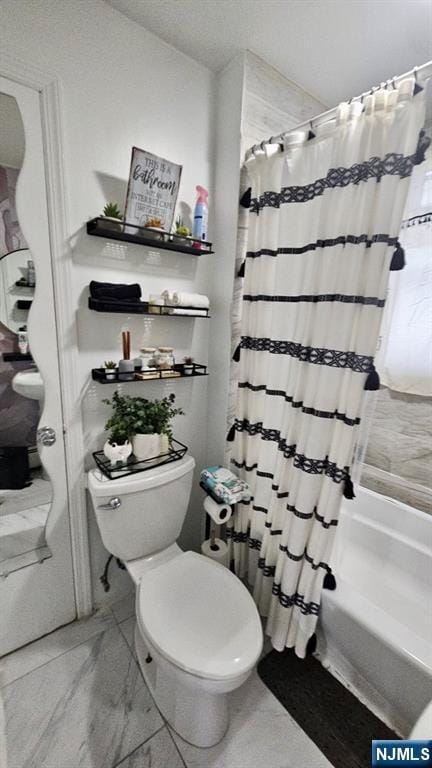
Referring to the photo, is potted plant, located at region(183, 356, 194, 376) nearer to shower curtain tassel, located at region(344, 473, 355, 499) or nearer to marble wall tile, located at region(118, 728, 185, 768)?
shower curtain tassel, located at region(344, 473, 355, 499)

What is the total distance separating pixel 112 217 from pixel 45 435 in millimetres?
865

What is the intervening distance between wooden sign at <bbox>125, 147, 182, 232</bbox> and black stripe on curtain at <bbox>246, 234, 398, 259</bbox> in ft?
1.31

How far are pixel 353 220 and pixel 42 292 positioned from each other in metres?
1.08

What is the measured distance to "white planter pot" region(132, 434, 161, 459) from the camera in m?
1.27

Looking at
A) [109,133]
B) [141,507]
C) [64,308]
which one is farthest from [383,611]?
[109,133]

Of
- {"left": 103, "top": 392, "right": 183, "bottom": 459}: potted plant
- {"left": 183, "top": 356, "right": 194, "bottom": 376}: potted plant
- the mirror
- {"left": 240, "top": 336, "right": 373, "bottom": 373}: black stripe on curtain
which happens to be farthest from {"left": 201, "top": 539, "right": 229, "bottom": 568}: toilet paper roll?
{"left": 240, "top": 336, "right": 373, "bottom": 373}: black stripe on curtain

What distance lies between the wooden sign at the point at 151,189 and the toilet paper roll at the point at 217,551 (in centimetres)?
144

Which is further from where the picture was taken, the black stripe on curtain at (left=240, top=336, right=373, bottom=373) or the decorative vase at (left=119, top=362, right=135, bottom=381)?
the decorative vase at (left=119, top=362, right=135, bottom=381)

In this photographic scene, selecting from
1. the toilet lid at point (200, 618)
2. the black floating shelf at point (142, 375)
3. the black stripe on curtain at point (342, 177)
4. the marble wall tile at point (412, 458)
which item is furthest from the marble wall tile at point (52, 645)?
the black stripe on curtain at point (342, 177)

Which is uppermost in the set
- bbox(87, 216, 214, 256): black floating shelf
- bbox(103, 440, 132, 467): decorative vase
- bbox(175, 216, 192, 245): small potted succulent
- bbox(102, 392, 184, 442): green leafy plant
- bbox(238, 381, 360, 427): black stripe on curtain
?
bbox(175, 216, 192, 245): small potted succulent

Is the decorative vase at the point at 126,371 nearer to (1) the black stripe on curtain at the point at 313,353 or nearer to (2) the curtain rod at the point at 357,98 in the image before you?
(1) the black stripe on curtain at the point at 313,353

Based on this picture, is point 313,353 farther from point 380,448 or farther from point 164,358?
point 380,448

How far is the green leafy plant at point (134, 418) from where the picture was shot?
127 centimetres

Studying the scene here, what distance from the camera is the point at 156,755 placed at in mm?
1043
